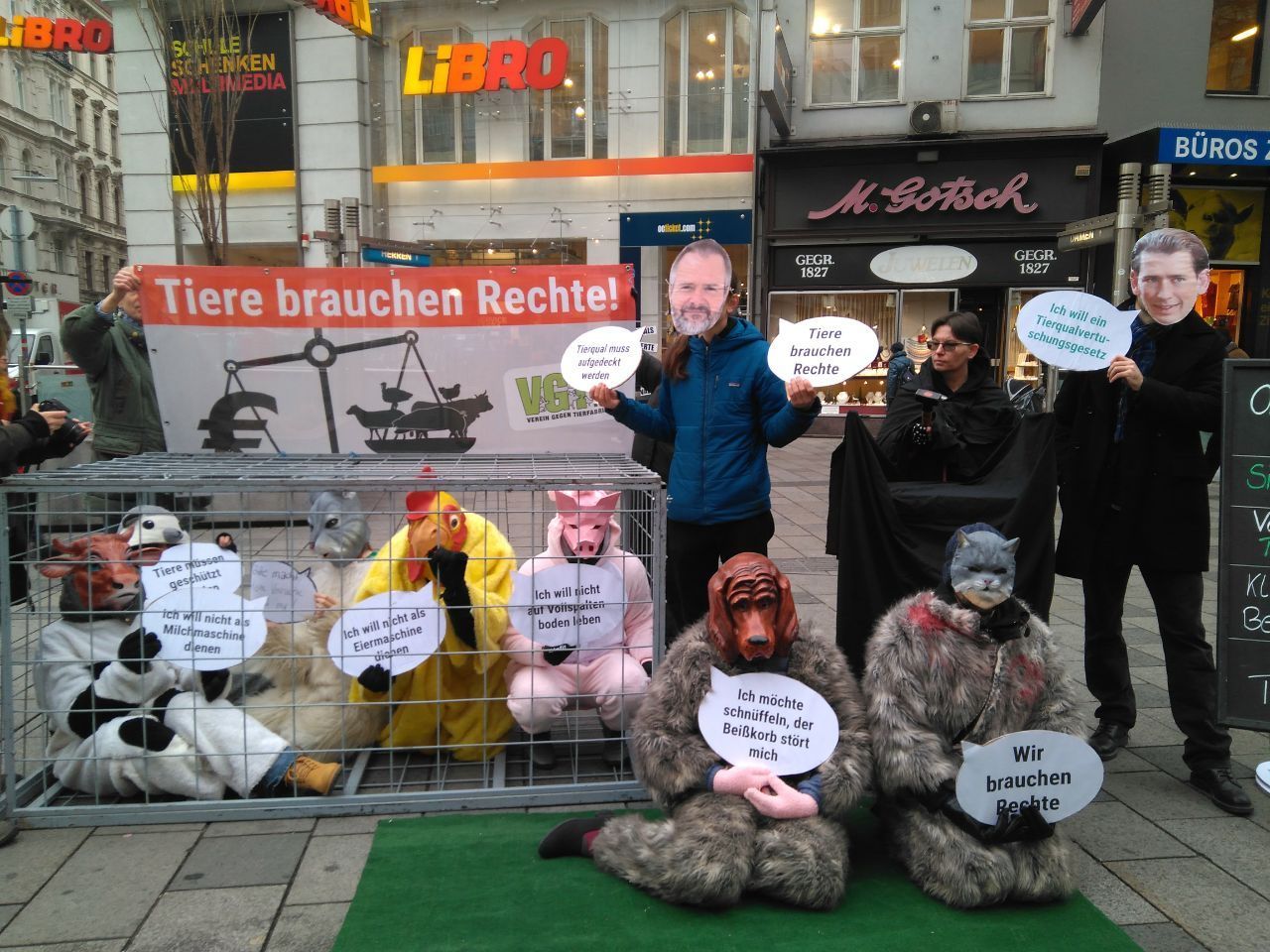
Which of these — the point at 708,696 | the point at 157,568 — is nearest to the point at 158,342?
the point at 157,568

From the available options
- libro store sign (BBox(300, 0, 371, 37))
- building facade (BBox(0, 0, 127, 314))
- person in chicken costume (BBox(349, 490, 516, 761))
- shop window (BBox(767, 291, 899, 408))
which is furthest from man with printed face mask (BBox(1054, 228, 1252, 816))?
building facade (BBox(0, 0, 127, 314))

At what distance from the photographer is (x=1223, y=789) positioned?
3.33 m

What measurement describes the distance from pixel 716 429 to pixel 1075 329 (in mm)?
1428

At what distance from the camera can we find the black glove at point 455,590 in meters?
3.20

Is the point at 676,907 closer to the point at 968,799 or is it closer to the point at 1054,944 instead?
the point at 968,799

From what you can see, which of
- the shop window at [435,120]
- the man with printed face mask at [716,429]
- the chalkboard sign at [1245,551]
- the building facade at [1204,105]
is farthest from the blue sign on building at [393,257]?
the building facade at [1204,105]

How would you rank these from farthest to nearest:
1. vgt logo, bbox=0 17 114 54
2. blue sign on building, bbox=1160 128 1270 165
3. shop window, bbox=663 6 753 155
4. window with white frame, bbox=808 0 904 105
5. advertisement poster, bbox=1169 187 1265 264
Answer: vgt logo, bbox=0 17 114 54 < shop window, bbox=663 6 753 155 < window with white frame, bbox=808 0 904 105 < advertisement poster, bbox=1169 187 1265 264 < blue sign on building, bbox=1160 128 1270 165

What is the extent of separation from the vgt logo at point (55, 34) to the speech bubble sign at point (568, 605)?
18709 mm

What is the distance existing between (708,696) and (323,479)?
155 centimetres

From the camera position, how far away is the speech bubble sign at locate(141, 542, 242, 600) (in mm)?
3074

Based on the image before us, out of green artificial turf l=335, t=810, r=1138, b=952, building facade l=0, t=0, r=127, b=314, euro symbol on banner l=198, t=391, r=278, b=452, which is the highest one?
building facade l=0, t=0, r=127, b=314

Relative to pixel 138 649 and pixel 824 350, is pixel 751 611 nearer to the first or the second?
pixel 824 350

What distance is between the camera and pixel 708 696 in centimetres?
279

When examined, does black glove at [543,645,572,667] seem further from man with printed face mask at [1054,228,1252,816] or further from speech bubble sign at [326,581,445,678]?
man with printed face mask at [1054,228,1252,816]
